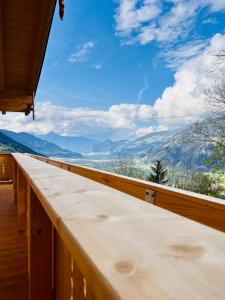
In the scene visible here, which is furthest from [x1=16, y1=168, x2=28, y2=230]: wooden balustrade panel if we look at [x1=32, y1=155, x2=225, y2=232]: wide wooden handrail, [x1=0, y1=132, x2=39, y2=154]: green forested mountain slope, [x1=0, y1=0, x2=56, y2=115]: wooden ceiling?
[x1=0, y1=132, x2=39, y2=154]: green forested mountain slope

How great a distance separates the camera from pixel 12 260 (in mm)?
2234

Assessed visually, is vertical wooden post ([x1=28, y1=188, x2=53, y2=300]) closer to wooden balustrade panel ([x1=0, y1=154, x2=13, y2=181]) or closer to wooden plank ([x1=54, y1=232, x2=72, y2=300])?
wooden plank ([x1=54, y1=232, x2=72, y2=300])

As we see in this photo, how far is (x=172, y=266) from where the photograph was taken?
278mm

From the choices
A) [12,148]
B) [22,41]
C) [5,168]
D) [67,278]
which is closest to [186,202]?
[67,278]

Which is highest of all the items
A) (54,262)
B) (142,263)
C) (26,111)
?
(26,111)

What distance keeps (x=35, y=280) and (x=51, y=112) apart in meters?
124

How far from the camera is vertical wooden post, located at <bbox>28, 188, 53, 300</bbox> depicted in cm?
113

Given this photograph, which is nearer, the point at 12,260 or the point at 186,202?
the point at 186,202

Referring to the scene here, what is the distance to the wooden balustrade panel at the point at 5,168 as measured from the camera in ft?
23.4

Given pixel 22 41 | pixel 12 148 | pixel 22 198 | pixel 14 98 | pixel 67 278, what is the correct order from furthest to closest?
pixel 12 148, pixel 14 98, pixel 22 41, pixel 22 198, pixel 67 278

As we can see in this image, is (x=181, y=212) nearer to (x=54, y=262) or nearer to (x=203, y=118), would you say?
(x=54, y=262)

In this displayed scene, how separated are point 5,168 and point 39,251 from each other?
6676mm

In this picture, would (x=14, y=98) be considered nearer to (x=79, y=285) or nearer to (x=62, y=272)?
(x=62, y=272)

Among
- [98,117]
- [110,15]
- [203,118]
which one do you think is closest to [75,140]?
[98,117]
